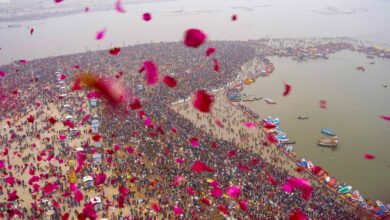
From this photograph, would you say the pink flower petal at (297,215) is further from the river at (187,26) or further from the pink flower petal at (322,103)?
the river at (187,26)

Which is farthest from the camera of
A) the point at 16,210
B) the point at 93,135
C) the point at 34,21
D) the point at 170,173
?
the point at 34,21

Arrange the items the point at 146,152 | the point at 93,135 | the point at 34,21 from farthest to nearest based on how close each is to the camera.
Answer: the point at 34,21
the point at 93,135
the point at 146,152

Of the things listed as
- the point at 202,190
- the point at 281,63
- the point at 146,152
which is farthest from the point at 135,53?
the point at 202,190

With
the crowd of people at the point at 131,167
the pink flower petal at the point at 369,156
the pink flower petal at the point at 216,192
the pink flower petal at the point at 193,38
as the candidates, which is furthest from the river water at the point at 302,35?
the pink flower petal at the point at 193,38

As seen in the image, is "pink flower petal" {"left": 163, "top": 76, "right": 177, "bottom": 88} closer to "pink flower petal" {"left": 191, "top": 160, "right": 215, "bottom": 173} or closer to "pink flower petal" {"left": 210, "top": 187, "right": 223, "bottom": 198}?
"pink flower petal" {"left": 191, "top": 160, "right": 215, "bottom": 173}

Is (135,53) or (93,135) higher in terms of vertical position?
(135,53)

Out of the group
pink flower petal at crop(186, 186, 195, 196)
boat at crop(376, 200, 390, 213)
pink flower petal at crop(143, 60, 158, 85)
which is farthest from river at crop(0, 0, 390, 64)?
boat at crop(376, 200, 390, 213)

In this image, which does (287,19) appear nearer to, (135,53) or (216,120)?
(135,53)
